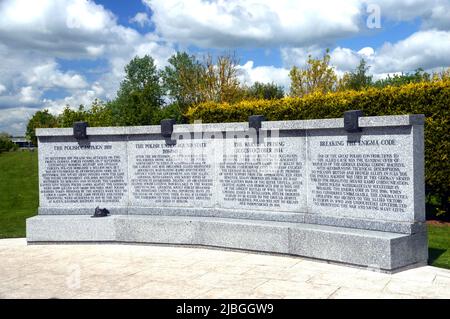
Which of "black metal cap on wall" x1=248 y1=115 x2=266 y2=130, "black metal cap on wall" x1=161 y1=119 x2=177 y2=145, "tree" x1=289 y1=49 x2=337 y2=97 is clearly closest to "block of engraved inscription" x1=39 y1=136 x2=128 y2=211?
"black metal cap on wall" x1=161 y1=119 x2=177 y2=145

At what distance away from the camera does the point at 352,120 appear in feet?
25.9

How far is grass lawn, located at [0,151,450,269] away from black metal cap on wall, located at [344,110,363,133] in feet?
8.72

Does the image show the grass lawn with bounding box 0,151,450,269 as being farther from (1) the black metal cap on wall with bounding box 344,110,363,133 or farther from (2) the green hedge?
(1) the black metal cap on wall with bounding box 344,110,363,133

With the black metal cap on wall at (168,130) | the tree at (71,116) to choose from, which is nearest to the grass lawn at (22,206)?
the black metal cap on wall at (168,130)

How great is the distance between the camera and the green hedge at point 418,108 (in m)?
11.4

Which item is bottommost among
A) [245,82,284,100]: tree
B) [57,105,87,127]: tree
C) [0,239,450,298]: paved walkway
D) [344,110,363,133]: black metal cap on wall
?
[0,239,450,298]: paved walkway

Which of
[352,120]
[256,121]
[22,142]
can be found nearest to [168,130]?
[256,121]

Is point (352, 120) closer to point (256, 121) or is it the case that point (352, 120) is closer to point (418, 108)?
point (256, 121)

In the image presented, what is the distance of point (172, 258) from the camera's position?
333 inches

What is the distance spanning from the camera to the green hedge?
1139cm

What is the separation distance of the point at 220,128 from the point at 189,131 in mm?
707

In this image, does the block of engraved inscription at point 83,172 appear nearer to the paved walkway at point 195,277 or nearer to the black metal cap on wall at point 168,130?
the black metal cap on wall at point 168,130
